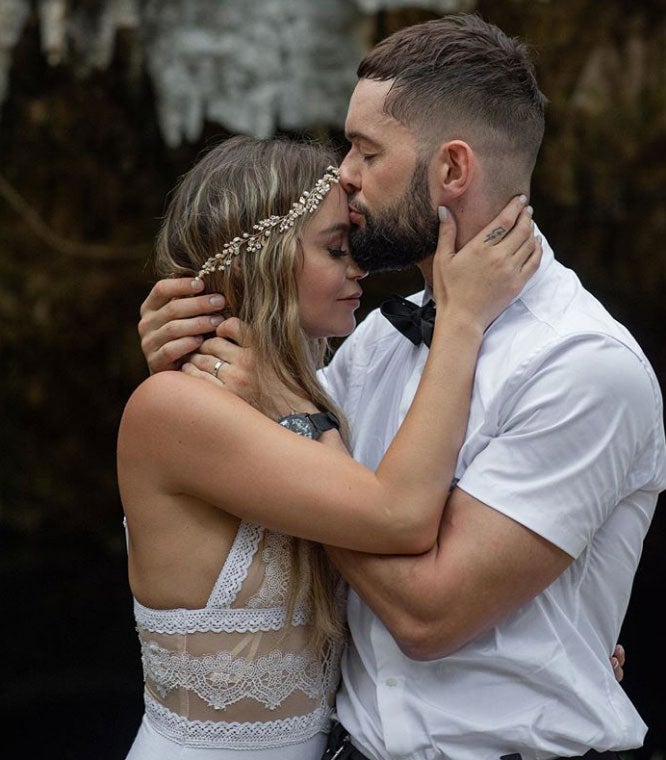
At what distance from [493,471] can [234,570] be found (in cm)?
48

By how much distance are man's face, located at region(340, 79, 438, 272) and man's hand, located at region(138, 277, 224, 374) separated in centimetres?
28

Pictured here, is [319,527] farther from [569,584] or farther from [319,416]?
[569,584]

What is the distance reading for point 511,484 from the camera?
5.83 feet

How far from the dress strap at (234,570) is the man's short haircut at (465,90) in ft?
2.42

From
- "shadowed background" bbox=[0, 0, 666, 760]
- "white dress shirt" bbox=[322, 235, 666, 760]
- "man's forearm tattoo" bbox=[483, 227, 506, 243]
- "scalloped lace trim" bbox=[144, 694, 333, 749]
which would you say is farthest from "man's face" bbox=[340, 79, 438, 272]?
"shadowed background" bbox=[0, 0, 666, 760]

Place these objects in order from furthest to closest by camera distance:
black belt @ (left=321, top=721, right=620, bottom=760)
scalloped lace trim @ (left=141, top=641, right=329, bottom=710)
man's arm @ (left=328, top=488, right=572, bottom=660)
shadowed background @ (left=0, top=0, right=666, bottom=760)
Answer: shadowed background @ (left=0, top=0, right=666, bottom=760)
scalloped lace trim @ (left=141, top=641, right=329, bottom=710)
black belt @ (left=321, top=721, right=620, bottom=760)
man's arm @ (left=328, top=488, right=572, bottom=660)

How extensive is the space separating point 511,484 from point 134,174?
3233mm

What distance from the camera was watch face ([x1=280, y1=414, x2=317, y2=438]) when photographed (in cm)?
196

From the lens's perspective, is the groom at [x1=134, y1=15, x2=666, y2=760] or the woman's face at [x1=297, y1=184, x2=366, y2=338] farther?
the woman's face at [x1=297, y1=184, x2=366, y2=338]

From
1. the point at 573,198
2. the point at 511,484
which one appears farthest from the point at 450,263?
the point at 573,198

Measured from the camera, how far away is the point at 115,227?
478cm

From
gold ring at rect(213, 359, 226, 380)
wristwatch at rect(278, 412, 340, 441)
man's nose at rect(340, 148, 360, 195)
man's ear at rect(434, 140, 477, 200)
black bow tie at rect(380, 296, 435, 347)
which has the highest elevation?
man's ear at rect(434, 140, 477, 200)

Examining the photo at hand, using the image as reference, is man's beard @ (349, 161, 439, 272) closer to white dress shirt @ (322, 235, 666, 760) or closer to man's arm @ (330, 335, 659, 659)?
white dress shirt @ (322, 235, 666, 760)

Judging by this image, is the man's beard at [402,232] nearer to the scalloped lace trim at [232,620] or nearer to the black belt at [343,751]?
the scalloped lace trim at [232,620]
